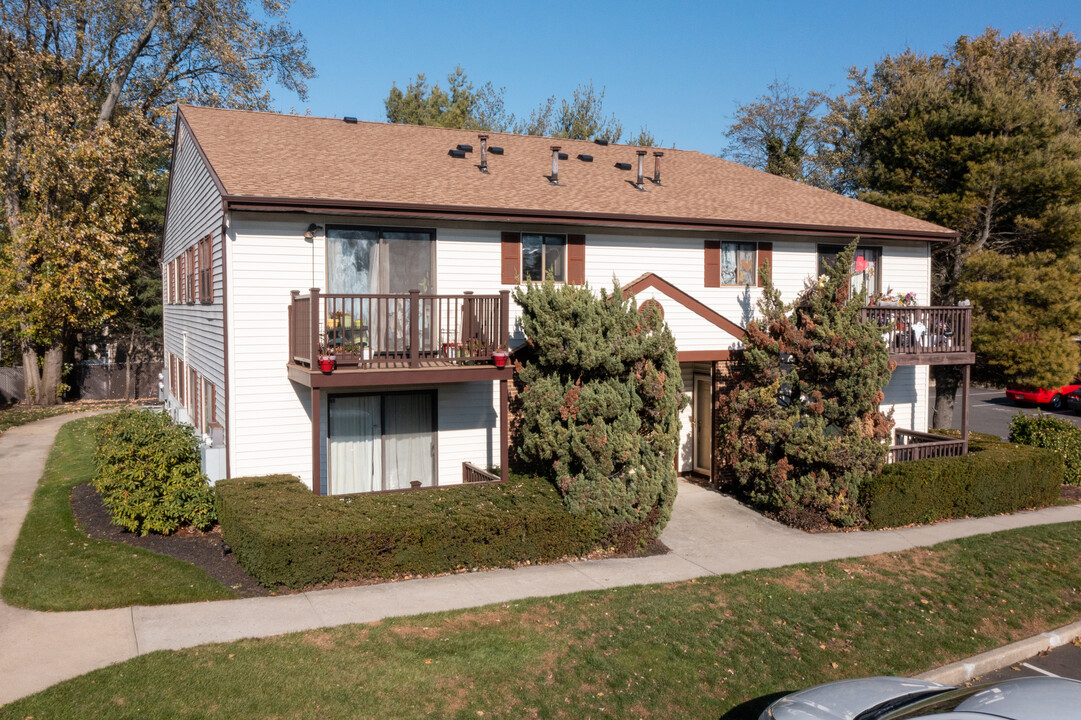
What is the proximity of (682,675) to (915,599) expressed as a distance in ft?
12.8

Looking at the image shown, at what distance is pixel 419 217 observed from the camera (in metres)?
12.6

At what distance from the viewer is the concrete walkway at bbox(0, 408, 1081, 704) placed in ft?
24.6

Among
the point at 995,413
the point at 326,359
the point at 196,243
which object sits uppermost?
the point at 196,243

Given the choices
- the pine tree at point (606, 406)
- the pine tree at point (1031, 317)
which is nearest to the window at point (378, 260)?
the pine tree at point (606, 406)

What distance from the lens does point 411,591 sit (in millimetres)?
9281

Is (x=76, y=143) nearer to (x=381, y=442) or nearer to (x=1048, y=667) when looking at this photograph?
(x=381, y=442)

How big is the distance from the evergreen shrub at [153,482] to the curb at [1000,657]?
9.53 m

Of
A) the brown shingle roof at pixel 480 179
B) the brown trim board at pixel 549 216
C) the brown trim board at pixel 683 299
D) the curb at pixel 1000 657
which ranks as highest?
the brown shingle roof at pixel 480 179

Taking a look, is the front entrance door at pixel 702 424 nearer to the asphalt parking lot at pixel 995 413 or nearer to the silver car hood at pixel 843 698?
the silver car hood at pixel 843 698

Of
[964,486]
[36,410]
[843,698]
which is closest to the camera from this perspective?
[843,698]

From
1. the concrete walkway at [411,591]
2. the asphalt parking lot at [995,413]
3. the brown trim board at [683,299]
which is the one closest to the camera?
the concrete walkway at [411,591]

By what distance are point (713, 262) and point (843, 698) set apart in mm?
10641

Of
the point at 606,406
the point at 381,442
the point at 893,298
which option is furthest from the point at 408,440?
the point at 893,298

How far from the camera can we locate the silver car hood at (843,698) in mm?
5336
